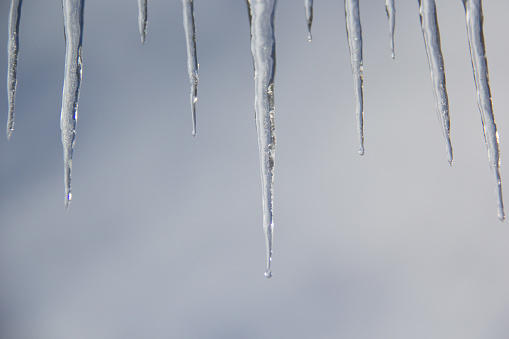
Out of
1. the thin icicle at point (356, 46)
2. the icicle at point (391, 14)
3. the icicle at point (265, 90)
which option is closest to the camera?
the icicle at point (265, 90)

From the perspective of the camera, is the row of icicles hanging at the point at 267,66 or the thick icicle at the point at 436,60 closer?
the row of icicles hanging at the point at 267,66

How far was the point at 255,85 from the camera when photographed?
1.55 meters

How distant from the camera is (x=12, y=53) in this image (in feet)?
5.43

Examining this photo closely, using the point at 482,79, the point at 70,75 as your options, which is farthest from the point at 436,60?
the point at 70,75

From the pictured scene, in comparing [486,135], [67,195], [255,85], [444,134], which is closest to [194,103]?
[255,85]

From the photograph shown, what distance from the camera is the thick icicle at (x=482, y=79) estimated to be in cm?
164

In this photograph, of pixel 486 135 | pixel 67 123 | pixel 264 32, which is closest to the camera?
pixel 264 32

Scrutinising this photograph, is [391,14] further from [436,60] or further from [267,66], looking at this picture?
[267,66]

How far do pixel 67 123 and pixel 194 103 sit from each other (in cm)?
50

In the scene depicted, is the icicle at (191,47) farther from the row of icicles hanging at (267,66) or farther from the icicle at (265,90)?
the icicle at (265,90)

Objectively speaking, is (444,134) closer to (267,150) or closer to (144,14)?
(267,150)

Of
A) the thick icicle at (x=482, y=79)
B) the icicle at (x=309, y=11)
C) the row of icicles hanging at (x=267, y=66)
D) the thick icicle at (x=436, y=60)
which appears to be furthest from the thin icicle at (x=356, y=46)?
the thick icicle at (x=482, y=79)

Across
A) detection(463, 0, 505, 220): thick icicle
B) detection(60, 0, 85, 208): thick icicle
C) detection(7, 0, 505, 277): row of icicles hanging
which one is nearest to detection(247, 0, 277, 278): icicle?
detection(7, 0, 505, 277): row of icicles hanging

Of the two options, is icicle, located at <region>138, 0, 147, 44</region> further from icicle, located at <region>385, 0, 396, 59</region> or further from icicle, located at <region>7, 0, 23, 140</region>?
icicle, located at <region>385, 0, 396, 59</region>
